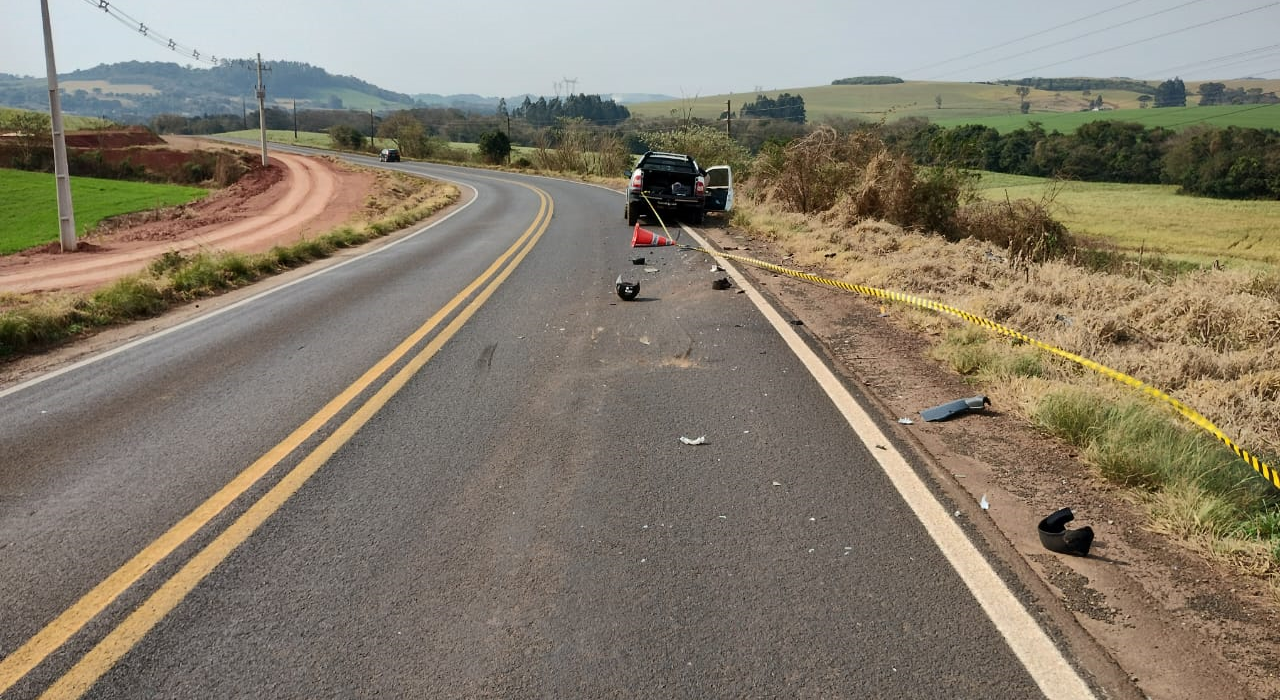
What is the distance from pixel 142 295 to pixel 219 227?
2744 cm

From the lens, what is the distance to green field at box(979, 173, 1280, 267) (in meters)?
25.8

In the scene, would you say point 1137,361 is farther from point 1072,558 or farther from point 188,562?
point 188,562

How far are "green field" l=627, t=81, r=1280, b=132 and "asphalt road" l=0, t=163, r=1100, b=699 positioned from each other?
1445cm

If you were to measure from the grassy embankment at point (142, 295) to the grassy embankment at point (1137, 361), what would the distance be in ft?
28.5

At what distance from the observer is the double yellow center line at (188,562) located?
9.50 feet

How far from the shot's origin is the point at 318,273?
46.2ft

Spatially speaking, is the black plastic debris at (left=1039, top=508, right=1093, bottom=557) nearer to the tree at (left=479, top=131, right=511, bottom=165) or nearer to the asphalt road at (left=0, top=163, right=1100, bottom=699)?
the asphalt road at (left=0, top=163, right=1100, bottom=699)

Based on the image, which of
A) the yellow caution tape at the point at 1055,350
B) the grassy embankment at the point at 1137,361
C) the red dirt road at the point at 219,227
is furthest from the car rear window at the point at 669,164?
the red dirt road at the point at 219,227

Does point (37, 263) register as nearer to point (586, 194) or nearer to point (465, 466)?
point (586, 194)

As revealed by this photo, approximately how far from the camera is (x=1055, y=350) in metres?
6.59

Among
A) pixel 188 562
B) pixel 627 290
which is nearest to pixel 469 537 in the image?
pixel 188 562

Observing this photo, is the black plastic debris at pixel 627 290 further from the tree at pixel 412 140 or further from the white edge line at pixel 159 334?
the tree at pixel 412 140

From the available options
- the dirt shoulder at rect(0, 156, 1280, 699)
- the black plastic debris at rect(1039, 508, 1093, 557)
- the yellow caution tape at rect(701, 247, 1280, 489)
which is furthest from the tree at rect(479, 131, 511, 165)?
the black plastic debris at rect(1039, 508, 1093, 557)

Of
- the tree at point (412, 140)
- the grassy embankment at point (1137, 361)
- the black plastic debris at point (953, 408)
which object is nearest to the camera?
the grassy embankment at point (1137, 361)
